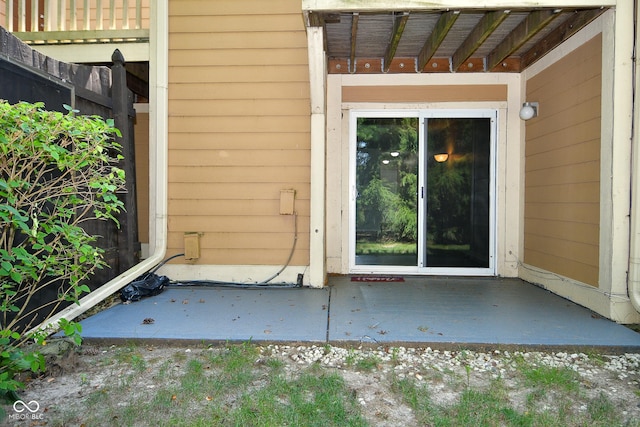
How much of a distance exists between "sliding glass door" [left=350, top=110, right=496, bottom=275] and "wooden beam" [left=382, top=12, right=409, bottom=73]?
61 cm

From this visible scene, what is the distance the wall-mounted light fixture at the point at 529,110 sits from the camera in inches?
174

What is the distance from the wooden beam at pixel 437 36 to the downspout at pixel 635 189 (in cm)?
140

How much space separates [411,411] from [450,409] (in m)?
0.19

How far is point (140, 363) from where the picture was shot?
7.99 ft

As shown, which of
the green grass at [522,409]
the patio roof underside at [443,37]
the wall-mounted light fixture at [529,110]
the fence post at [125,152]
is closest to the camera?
the green grass at [522,409]

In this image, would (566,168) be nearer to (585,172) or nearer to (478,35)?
(585,172)

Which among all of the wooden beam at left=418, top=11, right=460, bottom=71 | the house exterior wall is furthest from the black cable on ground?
the house exterior wall

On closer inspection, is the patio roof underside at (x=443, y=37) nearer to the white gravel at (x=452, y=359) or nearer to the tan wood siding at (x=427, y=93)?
the tan wood siding at (x=427, y=93)

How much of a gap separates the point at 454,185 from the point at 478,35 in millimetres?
1760

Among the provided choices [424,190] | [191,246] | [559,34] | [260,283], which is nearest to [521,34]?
[559,34]

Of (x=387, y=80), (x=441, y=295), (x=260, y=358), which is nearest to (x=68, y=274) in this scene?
(x=260, y=358)

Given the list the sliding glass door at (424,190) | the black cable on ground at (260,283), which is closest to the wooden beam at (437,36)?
the sliding glass door at (424,190)

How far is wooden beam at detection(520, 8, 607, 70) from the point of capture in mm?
3441

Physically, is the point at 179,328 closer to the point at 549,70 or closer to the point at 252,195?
the point at 252,195
